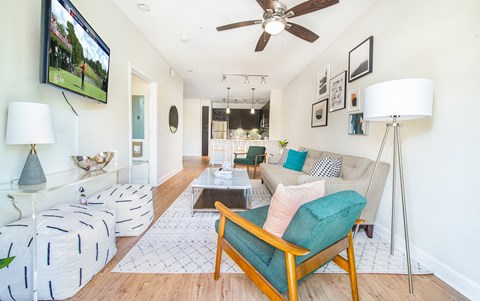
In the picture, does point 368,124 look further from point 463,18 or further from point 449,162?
point 463,18

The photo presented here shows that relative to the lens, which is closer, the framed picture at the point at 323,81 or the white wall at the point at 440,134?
the white wall at the point at 440,134

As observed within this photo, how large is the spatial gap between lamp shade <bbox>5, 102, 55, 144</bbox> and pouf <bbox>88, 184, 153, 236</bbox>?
0.92 m

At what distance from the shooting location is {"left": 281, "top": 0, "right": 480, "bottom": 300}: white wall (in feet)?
4.45

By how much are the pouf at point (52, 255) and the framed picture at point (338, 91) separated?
3215mm

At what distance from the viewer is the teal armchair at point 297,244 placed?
88cm

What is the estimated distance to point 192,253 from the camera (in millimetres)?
1761

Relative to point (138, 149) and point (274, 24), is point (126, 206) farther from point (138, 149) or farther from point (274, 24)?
point (274, 24)

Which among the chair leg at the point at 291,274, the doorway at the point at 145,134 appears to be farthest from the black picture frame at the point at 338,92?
the doorway at the point at 145,134

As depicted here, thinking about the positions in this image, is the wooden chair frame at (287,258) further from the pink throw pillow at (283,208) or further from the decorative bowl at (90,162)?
the decorative bowl at (90,162)

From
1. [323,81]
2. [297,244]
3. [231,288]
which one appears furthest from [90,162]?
[323,81]

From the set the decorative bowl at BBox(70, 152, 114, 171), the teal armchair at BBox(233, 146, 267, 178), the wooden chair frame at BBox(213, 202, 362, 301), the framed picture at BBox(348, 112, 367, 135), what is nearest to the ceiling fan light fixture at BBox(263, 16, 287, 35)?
the framed picture at BBox(348, 112, 367, 135)

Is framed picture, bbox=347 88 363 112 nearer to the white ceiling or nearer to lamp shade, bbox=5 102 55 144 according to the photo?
the white ceiling

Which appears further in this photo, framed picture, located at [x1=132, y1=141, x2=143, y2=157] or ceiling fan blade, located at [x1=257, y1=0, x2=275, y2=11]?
framed picture, located at [x1=132, y1=141, x2=143, y2=157]

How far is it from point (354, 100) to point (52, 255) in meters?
3.24
